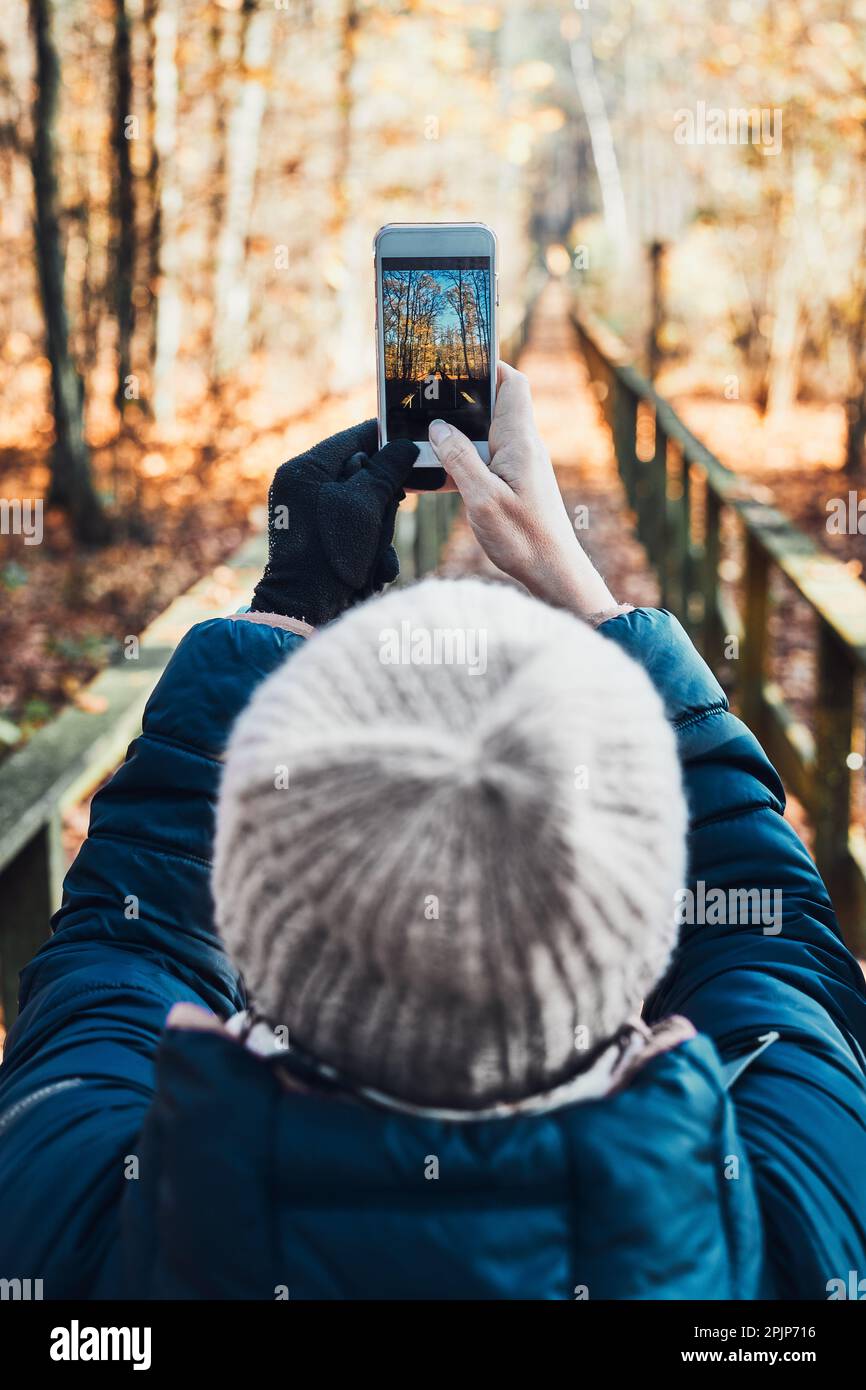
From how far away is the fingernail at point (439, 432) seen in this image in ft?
6.16

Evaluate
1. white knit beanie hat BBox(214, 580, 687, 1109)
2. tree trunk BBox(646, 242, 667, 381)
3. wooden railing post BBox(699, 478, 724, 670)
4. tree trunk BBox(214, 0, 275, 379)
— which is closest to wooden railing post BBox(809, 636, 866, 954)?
wooden railing post BBox(699, 478, 724, 670)

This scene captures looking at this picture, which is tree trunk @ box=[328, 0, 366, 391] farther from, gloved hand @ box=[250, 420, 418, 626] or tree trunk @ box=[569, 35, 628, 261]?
tree trunk @ box=[569, 35, 628, 261]

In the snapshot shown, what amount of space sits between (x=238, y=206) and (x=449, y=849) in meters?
14.3

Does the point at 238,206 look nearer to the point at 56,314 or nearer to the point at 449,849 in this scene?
the point at 56,314

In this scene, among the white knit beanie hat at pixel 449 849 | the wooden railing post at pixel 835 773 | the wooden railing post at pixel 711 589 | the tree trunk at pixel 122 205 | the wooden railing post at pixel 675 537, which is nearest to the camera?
the white knit beanie hat at pixel 449 849

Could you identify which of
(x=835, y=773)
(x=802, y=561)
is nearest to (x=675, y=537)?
(x=802, y=561)

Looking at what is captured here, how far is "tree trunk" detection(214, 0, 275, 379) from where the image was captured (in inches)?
523

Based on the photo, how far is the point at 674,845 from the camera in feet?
3.36

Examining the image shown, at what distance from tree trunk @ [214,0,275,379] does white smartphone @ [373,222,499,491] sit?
37.0 feet

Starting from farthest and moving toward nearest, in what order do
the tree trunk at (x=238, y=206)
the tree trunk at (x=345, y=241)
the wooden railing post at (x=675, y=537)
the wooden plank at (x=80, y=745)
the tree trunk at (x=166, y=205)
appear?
the tree trunk at (x=345, y=241) → the tree trunk at (x=238, y=206) → the tree trunk at (x=166, y=205) → the wooden railing post at (x=675, y=537) → the wooden plank at (x=80, y=745)

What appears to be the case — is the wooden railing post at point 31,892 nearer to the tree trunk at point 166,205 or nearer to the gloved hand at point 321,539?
the gloved hand at point 321,539

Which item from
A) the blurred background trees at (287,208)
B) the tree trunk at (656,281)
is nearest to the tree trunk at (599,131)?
the blurred background trees at (287,208)

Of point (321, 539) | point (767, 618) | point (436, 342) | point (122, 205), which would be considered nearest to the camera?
point (321, 539)

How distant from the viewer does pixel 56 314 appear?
9648 millimetres
